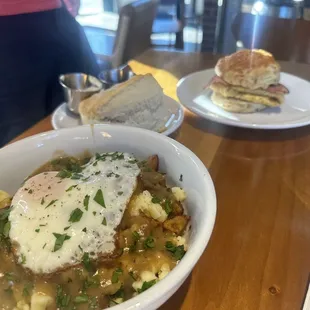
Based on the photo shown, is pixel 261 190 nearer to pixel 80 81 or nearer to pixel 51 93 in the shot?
pixel 80 81

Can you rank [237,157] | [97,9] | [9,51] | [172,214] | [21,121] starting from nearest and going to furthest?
[172,214] < [237,157] < [9,51] < [21,121] < [97,9]

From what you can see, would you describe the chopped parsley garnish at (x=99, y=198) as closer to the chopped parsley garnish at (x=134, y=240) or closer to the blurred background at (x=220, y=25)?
the chopped parsley garnish at (x=134, y=240)

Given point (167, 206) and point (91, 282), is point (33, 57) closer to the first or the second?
point (167, 206)

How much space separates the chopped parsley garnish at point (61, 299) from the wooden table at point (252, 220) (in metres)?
0.16

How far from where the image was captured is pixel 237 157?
1.06 metres

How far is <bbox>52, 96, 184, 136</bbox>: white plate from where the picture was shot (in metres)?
1.11

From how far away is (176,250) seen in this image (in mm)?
656

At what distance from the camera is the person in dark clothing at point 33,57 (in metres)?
1.54

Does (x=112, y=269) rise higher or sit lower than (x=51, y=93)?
higher

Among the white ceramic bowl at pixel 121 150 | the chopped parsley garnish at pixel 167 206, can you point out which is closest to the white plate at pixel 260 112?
the white ceramic bowl at pixel 121 150

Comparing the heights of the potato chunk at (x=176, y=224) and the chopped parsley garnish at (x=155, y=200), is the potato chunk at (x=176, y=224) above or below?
below

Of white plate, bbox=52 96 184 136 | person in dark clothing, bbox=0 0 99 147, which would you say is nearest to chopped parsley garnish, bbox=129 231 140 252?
white plate, bbox=52 96 184 136

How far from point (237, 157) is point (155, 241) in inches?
18.1

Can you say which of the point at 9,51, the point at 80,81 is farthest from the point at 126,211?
the point at 9,51
